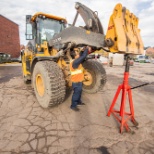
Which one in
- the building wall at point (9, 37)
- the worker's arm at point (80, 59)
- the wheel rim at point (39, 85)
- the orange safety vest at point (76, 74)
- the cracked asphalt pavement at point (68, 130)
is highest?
the building wall at point (9, 37)

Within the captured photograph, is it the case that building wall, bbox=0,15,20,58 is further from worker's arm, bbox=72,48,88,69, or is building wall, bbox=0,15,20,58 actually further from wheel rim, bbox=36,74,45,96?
worker's arm, bbox=72,48,88,69

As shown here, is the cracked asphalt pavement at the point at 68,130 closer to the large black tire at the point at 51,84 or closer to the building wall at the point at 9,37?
the large black tire at the point at 51,84

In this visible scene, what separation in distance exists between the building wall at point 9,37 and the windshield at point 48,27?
2193cm

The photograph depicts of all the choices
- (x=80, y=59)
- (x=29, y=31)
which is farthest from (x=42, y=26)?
(x=80, y=59)

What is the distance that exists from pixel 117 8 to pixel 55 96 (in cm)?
239

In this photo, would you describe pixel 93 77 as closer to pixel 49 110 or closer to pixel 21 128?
pixel 49 110

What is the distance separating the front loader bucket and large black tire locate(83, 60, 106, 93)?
1999mm

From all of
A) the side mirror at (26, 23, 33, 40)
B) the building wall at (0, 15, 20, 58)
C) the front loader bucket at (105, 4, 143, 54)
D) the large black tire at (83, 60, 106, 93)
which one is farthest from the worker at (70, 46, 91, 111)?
the building wall at (0, 15, 20, 58)

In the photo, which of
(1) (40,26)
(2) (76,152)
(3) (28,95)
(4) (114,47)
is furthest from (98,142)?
(1) (40,26)

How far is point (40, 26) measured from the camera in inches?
198

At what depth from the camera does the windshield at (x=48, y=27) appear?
16.6 feet

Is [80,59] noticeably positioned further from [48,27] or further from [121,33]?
[48,27]

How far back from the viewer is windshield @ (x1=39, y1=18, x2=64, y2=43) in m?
5.06

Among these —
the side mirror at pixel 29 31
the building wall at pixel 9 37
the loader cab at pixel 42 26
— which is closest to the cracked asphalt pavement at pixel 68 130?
the loader cab at pixel 42 26
